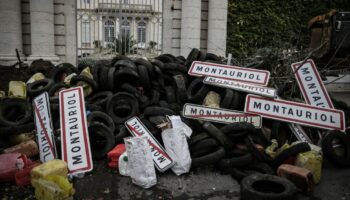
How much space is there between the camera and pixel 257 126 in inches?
153

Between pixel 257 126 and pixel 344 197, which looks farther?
pixel 257 126

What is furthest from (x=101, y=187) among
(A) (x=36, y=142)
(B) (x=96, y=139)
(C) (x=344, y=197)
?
(C) (x=344, y=197)

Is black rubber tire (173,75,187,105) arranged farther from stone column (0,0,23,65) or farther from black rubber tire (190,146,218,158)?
stone column (0,0,23,65)

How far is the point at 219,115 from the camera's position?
13.2 ft

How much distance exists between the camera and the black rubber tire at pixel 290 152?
11.1ft

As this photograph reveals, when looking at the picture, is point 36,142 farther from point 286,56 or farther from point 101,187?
point 286,56

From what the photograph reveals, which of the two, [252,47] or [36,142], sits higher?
[252,47]

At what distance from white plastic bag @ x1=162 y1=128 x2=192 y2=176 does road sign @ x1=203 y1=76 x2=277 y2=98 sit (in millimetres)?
1364

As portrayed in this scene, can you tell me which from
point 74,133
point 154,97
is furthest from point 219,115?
point 74,133

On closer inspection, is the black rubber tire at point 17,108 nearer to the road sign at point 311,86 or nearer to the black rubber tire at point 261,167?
the black rubber tire at point 261,167

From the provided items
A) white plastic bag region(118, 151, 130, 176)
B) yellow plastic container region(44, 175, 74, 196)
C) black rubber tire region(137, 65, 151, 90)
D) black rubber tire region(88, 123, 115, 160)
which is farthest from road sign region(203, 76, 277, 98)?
yellow plastic container region(44, 175, 74, 196)

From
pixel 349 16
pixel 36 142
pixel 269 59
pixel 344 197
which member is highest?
pixel 349 16

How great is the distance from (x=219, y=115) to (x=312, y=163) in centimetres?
126

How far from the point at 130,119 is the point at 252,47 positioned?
9274 millimetres
